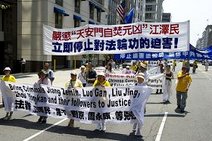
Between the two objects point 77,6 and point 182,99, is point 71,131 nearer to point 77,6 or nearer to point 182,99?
point 182,99

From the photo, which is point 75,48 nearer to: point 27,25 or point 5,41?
point 5,41

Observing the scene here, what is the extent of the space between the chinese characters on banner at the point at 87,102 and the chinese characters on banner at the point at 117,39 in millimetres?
2032

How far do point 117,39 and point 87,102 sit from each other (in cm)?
311

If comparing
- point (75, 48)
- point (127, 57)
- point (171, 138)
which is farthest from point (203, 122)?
point (75, 48)

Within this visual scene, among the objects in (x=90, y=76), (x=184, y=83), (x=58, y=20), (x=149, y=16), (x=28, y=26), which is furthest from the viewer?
(x=149, y=16)

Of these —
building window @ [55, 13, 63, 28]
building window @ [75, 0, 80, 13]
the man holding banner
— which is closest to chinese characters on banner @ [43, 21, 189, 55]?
the man holding banner

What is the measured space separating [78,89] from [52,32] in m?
3.07

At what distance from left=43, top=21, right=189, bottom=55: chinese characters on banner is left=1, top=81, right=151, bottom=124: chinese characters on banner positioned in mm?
2032

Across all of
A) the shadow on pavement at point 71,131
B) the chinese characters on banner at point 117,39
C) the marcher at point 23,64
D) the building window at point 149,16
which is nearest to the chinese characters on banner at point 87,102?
the shadow on pavement at point 71,131

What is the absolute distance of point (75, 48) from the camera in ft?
42.6

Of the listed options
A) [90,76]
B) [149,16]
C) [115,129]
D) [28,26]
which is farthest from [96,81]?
[149,16]

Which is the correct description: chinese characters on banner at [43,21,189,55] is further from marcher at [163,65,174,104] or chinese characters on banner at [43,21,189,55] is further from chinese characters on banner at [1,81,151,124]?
marcher at [163,65,174,104]

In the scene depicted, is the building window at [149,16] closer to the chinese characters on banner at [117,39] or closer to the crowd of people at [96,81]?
the crowd of people at [96,81]

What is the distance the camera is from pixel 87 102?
10.9 metres
